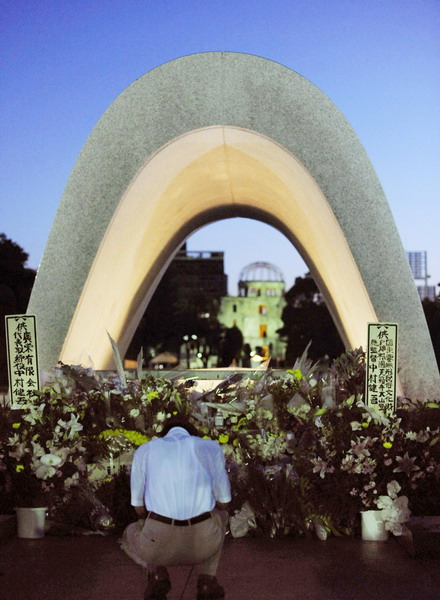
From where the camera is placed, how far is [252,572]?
514cm

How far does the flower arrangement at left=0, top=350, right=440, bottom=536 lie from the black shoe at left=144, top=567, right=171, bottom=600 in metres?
2.13

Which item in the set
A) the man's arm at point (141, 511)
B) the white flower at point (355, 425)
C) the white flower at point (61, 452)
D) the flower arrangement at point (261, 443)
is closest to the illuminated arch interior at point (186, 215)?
the flower arrangement at point (261, 443)

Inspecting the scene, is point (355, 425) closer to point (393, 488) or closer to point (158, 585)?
point (393, 488)

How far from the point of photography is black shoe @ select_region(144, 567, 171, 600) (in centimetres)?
403

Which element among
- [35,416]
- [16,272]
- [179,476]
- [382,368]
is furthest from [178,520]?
[16,272]

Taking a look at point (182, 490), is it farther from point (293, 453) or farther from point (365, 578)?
point (293, 453)

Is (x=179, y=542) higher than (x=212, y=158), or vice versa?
(x=212, y=158)

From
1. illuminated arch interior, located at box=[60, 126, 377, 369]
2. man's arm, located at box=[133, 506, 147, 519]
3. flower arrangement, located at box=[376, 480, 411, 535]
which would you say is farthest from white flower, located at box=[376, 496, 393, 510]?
illuminated arch interior, located at box=[60, 126, 377, 369]

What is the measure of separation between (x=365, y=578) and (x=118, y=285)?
8401 millimetres

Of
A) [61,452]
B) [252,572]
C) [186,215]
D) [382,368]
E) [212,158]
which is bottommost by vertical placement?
[252,572]

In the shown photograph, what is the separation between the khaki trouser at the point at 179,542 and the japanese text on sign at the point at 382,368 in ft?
8.86

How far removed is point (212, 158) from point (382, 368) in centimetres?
680

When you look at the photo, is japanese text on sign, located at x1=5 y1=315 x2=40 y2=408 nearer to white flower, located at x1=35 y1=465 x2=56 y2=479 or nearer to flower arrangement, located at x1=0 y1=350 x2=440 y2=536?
flower arrangement, located at x1=0 y1=350 x2=440 y2=536

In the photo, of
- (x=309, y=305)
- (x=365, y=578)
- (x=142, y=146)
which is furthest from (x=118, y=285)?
(x=309, y=305)
